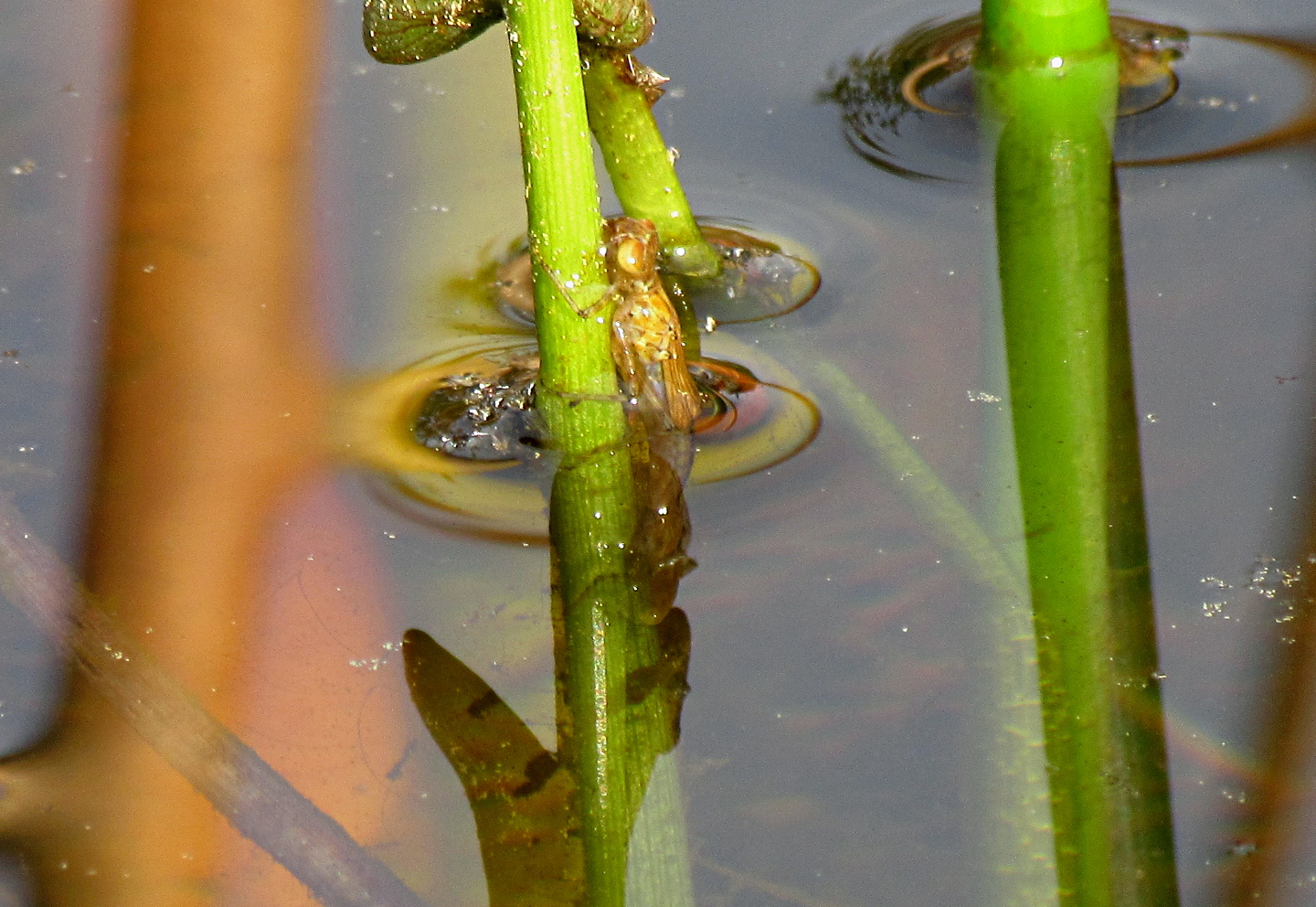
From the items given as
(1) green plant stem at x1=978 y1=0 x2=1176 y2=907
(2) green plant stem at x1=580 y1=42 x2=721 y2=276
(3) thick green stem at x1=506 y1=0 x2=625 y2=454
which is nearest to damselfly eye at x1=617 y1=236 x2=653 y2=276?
(2) green plant stem at x1=580 y1=42 x2=721 y2=276

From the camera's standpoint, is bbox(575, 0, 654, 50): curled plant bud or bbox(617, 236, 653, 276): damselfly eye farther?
bbox(617, 236, 653, 276): damselfly eye

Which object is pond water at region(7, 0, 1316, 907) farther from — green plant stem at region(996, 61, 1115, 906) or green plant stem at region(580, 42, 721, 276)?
green plant stem at region(580, 42, 721, 276)

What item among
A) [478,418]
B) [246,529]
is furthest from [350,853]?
[478,418]

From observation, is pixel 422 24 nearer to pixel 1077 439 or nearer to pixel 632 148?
pixel 632 148

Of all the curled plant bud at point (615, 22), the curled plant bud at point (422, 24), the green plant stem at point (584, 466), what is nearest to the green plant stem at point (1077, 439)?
the green plant stem at point (584, 466)

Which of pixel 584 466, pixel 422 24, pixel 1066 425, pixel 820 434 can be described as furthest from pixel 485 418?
pixel 1066 425
